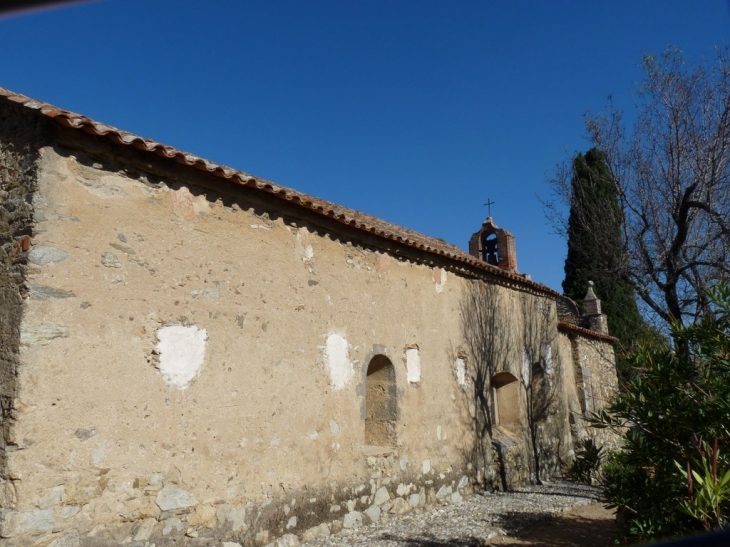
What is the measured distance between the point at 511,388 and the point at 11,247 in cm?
910

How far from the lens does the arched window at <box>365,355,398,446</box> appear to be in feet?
25.8

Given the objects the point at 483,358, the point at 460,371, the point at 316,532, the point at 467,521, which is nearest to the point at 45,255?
the point at 316,532

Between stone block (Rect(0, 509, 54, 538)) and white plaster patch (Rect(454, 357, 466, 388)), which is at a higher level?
white plaster patch (Rect(454, 357, 466, 388))

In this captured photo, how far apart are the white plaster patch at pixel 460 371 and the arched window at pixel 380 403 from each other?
1.84 metres

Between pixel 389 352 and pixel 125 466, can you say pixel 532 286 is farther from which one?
pixel 125 466

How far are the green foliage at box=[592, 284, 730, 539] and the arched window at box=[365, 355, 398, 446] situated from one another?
290 centimetres

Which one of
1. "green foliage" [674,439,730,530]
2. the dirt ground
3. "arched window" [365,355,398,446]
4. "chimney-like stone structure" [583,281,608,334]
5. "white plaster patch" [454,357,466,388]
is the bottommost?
the dirt ground

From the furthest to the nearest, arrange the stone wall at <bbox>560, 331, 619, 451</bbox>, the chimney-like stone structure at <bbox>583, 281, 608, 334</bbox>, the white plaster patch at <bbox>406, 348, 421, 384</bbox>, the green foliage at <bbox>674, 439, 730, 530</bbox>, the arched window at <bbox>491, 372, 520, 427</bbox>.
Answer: the chimney-like stone structure at <bbox>583, 281, 608, 334</bbox>
the stone wall at <bbox>560, 331, 619, 451</bbox>
the arched window at <bbox>491, 372, 520, 427</bbox>
the white plaster patch at <bbox>406, 348, 421, 384</bbox>
the green foliage at <bbox>674, 439, 730, 530</bbox>

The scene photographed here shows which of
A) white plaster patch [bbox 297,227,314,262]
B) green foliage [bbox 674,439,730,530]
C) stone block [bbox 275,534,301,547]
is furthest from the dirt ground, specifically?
white plaster patch [bbox 297,227,314,262]

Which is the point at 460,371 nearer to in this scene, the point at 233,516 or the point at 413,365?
the point at 413,365

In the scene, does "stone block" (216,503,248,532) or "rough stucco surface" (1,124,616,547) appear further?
"stone block" (216,503,248,532)

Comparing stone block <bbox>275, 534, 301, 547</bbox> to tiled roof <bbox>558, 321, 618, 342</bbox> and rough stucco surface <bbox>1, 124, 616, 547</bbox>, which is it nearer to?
rough stucco surface <bbox>1, 124, 616, 547</bbox>

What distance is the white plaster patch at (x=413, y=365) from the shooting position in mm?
8359

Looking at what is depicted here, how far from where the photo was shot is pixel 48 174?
477 centimetres
